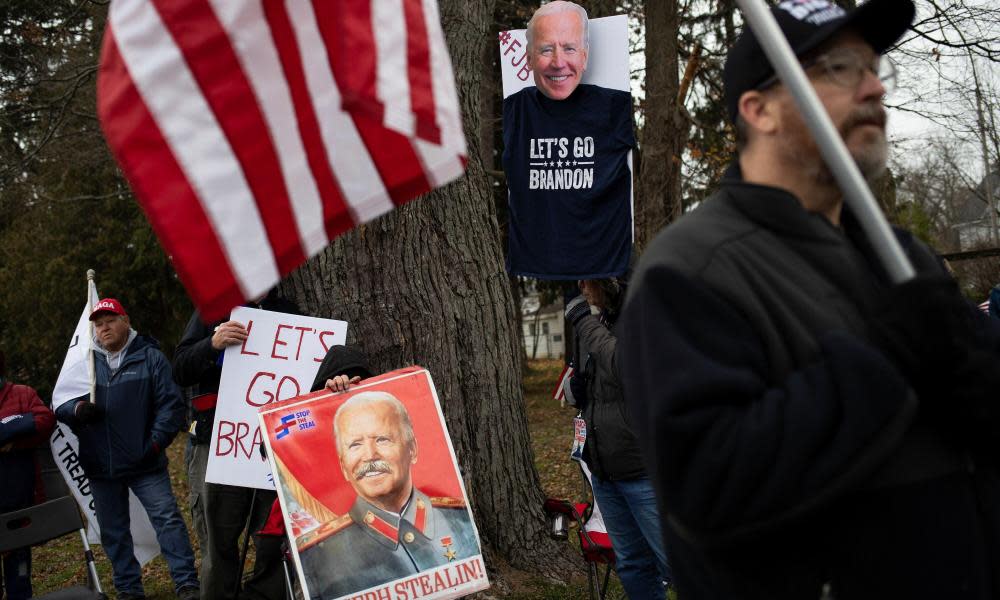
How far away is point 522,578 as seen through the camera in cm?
601

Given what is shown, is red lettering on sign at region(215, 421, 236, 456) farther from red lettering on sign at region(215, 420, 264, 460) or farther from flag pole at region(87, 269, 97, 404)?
flag pole at region(87, 269, 97, 404)

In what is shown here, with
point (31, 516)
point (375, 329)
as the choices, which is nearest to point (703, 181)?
point (375, 329)

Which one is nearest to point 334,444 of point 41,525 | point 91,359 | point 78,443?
point 41,525

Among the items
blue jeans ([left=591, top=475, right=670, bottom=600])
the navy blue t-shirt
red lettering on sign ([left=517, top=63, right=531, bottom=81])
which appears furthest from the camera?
red lettering on sign ([left=517, top=63, right=531, bottom=81])

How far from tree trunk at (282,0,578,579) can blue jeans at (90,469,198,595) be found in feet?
7.63

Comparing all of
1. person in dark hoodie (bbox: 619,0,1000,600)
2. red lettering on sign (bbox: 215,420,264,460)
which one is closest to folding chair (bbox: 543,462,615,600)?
red lettering on sign (bbox: 215,420,264,460)

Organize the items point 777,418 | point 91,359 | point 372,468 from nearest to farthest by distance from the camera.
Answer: point 777,418 < point 372,468 < point 91,359

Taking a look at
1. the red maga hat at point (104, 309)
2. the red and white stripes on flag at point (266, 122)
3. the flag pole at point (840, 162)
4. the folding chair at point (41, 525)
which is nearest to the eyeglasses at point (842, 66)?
the flag pole at point (840, 162)

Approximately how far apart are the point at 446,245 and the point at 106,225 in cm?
1842

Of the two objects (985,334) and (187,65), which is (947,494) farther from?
(187,65)

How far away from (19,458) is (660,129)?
7.81 metres

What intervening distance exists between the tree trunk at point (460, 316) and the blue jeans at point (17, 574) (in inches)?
125

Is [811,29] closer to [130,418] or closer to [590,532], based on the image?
[590,532]

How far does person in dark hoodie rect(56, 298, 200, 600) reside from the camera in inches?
279
